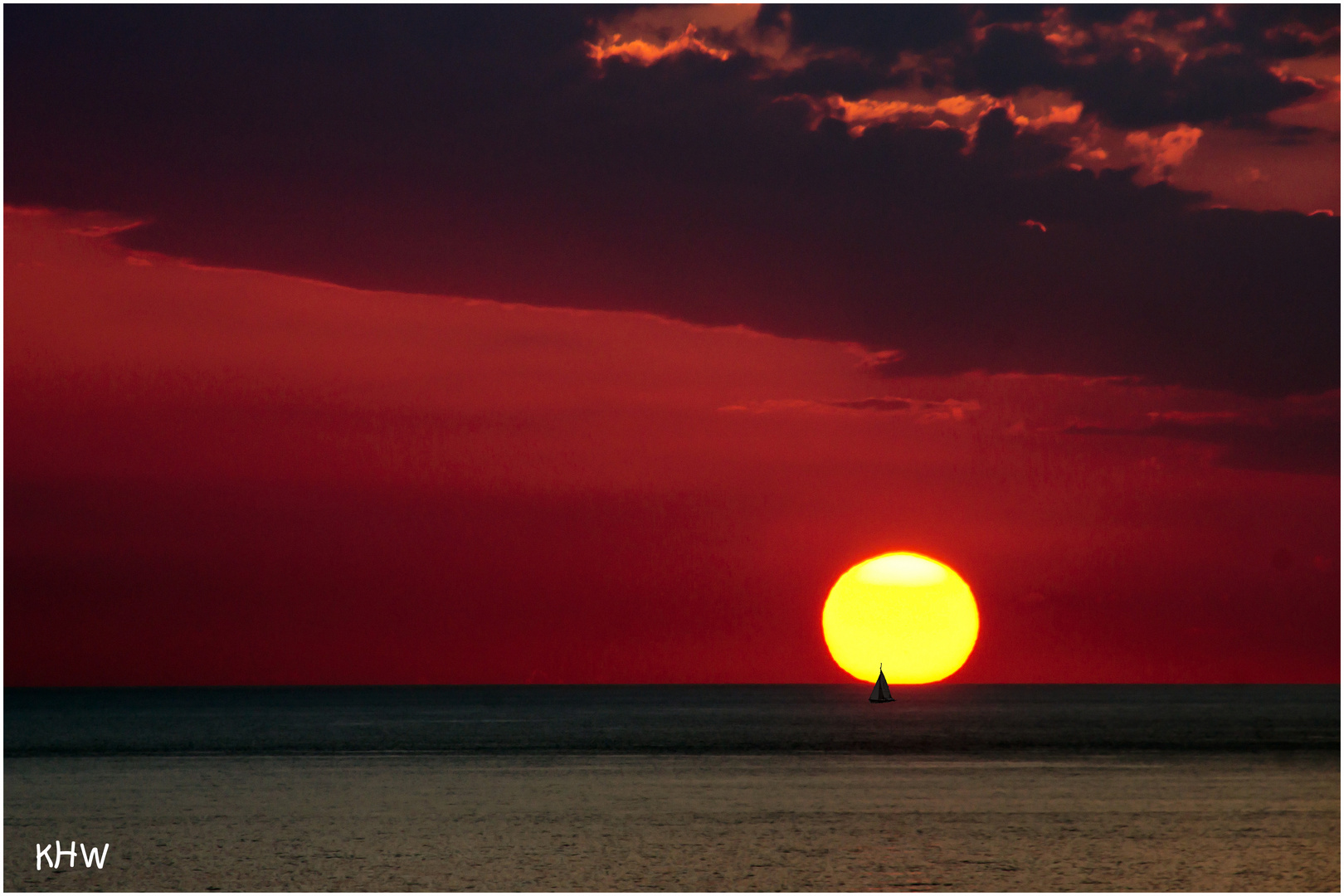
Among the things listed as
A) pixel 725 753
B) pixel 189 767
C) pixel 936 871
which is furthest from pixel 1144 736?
pixel 936 871

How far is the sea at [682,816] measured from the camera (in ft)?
94.5

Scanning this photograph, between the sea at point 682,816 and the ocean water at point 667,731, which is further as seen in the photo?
the ocean water at point 667,731

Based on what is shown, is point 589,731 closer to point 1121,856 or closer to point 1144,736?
point 1144,736

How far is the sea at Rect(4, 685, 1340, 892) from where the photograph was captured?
2881cm

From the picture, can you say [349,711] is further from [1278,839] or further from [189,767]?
[1278,839]

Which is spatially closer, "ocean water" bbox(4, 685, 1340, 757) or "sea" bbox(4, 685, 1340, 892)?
"sea" bbox(4, 685, 1340, 892)

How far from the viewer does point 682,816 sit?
39.4 meters

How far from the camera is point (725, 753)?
74.4 meters

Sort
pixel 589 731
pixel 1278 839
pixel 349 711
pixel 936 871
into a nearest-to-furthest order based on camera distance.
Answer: pixel 936 871 → pixel 1278 839 → pixel 589 731 → pixel 349 711

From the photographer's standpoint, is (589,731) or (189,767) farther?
(589,731)

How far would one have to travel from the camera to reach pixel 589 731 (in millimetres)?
108812

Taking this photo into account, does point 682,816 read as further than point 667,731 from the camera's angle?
No

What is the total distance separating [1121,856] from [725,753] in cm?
4436

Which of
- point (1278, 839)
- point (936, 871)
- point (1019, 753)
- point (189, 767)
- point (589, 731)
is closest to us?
point (936, 871)
